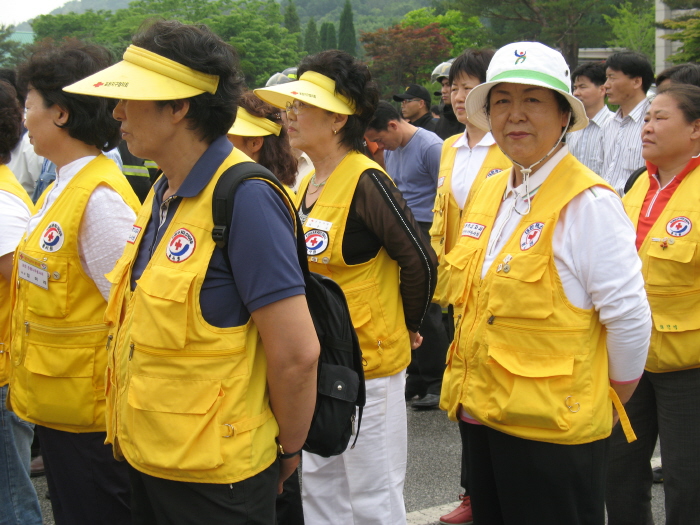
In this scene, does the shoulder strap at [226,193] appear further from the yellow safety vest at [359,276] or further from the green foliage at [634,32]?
the green foliage at [634,32]

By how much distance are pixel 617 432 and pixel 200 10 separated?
64059 millimetres

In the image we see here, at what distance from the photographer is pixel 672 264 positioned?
10.2 ft

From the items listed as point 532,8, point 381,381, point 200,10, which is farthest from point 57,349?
point 200,10

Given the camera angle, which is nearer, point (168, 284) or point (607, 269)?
point (168, 284)

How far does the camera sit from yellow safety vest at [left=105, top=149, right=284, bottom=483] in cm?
192

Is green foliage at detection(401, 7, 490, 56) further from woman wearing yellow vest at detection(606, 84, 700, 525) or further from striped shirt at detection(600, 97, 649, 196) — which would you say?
woman wearing yellow vest at detection(606, 84, 700, 525)

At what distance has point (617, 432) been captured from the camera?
10.9 feet

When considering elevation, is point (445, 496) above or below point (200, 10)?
below

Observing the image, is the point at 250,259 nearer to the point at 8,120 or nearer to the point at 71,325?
the point at 71,325

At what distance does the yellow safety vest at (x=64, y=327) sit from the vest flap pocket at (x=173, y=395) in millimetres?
786

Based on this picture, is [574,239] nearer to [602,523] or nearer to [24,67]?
[602,523]

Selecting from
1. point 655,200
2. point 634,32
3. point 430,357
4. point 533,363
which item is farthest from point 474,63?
point 634,32

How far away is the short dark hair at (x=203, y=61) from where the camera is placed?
2055 mm

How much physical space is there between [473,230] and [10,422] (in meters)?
2.18
